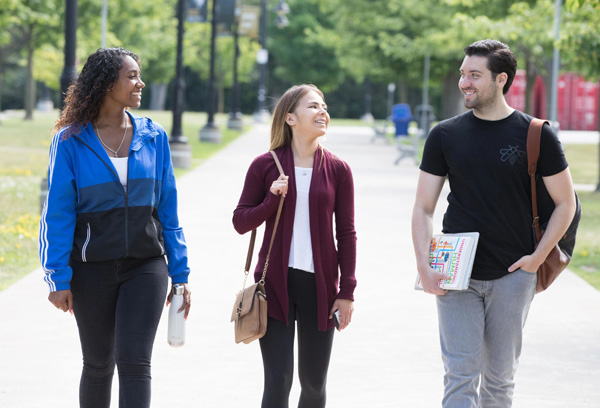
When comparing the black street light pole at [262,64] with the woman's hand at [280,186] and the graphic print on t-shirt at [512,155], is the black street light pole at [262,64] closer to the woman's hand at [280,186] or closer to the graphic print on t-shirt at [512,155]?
the woman's hand at [280,186]

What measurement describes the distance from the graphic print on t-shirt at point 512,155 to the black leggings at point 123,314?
4.62 feet

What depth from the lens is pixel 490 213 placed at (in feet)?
13.6

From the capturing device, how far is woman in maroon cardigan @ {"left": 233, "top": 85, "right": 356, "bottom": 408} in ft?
13.9

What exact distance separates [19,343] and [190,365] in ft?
3.84

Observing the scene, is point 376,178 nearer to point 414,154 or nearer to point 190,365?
point 414,154

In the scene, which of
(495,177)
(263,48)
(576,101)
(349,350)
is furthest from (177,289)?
A: (576,101)

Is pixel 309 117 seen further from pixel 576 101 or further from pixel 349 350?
pixel 576 101

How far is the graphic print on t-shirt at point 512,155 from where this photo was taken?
409 centimetres

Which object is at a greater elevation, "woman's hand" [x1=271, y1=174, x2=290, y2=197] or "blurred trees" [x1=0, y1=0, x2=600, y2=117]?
"blurred trees" [x1=0, y1=0, x2=600, y2=117]

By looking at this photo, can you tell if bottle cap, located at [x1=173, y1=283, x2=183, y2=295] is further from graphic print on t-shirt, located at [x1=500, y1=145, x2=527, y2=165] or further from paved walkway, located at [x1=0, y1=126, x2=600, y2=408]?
graphic print on t-shirt, located at [x1=500, y1=145, x2=527, y2=165]

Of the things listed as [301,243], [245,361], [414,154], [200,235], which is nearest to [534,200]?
[301,243]

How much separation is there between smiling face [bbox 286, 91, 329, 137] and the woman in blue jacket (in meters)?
0.55

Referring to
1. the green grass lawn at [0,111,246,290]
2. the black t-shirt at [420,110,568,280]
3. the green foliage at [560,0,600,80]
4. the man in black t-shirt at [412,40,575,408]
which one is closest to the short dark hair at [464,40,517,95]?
the man in black t-shirt at [412,40,575,408]

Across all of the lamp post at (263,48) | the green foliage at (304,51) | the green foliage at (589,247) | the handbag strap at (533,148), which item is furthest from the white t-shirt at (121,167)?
the green foliage at (304,51)
